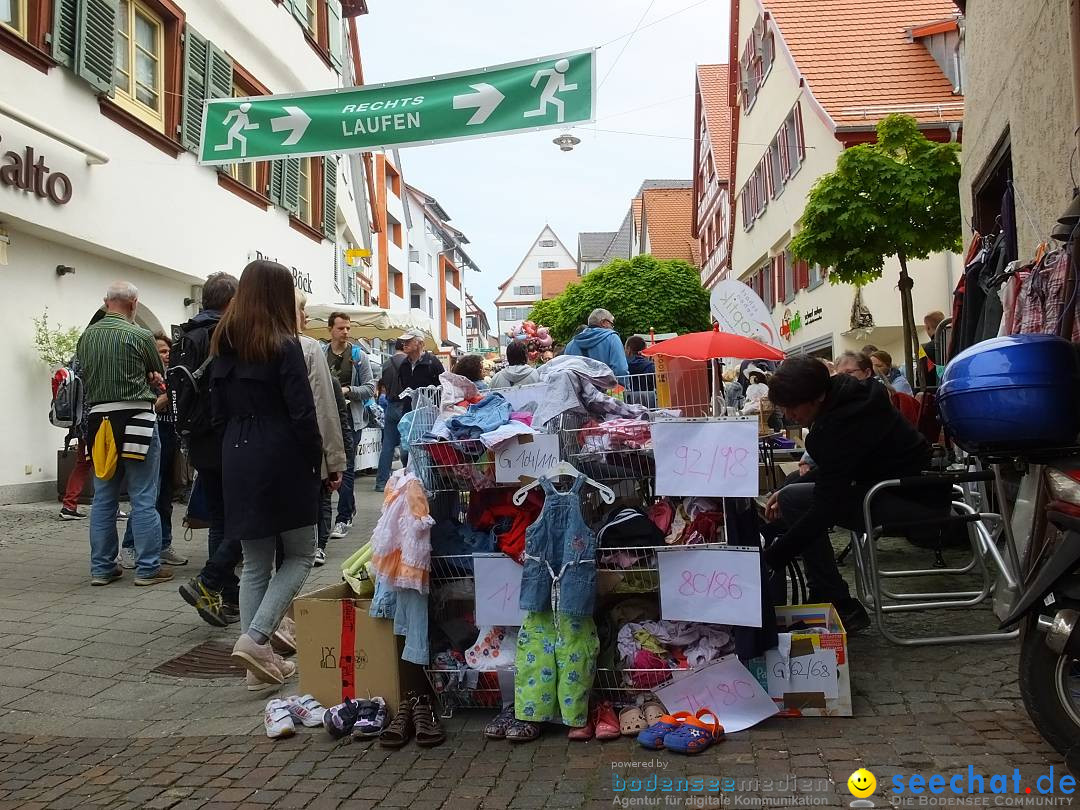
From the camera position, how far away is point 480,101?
26.8ft

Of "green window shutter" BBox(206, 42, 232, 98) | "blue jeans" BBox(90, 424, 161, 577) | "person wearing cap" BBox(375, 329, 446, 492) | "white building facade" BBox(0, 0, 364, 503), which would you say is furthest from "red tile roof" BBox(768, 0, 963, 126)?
"blue jeans" BBox(90, 424, 161, 577)

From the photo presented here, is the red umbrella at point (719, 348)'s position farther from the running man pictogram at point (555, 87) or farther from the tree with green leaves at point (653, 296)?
the tree with green leaves at point (653, 296)

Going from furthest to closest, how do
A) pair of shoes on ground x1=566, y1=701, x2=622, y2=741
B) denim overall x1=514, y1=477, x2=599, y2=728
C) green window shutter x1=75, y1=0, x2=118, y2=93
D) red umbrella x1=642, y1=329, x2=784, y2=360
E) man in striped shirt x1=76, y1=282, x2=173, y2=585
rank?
green window shutter x1=75, y1=0, x2=118, y2=93 → red umbrella x1=642, y1=329, x2=784, y2=360 → man in striped shirt x1=76, y1=282, x2=173, y2=585 → denim overall x1=514, y1=477, x2=599, y2=728 → pair of shoes on ground x1=566, y1=701, x2=622, y2=741

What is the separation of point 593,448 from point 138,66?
37.0ft

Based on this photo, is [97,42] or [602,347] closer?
Result: [602,347]

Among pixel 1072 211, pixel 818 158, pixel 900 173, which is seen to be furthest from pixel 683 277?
pixel 1072 211

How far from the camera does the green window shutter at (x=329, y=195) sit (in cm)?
2044

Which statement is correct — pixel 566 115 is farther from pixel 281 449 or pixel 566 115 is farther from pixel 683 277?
pixel 683 277

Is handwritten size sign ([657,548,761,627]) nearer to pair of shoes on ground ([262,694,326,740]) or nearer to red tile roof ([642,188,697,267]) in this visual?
pair of shoes on ground ([262,694,326,740])

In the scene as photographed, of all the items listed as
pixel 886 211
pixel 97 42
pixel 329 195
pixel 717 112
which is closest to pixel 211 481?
pixel 97 42

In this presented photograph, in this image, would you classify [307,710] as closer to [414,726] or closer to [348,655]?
[348,655]

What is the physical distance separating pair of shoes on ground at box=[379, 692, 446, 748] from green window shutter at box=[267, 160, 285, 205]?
14554mm

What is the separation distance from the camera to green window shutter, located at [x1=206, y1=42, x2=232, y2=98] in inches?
565

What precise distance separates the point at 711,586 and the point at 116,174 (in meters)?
10.5
